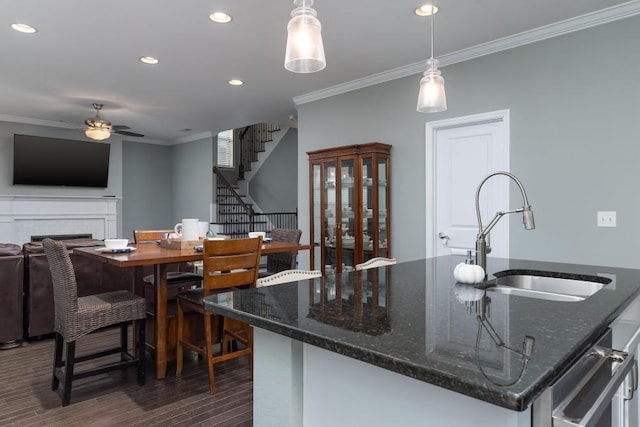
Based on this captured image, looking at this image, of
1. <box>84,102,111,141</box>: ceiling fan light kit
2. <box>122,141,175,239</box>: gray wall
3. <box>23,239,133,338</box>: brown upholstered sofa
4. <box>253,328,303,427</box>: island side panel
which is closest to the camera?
<box>253,328,303,427</box>: island side panel

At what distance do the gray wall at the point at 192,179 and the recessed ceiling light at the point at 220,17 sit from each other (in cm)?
492

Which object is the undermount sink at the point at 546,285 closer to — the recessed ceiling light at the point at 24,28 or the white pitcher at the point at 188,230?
the white pitcher at the point at 188,230

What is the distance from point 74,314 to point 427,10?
316cm

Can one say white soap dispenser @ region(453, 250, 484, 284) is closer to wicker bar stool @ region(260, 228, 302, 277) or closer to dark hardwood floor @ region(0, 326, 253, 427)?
dark hardwood floor @ region(0, 326, 253, 427)

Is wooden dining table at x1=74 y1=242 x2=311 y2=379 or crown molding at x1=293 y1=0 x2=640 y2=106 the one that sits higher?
crown molding at x1=293 y1=0 x2=640 y2=106

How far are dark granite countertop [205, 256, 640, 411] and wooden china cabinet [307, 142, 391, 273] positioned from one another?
2.53 m

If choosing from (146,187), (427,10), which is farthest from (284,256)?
(146,187)

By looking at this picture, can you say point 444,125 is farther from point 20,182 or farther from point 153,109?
point 20,182

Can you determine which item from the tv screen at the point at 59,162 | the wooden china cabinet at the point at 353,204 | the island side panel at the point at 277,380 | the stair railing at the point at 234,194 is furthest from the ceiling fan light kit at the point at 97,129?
the island side panel at the point at 277,380

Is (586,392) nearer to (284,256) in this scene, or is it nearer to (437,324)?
(437,324)

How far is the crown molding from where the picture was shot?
118 inches

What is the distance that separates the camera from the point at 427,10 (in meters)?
3.01

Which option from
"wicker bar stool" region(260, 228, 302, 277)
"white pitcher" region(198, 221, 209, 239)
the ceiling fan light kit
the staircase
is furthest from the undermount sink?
the staircase

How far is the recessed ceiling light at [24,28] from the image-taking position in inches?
131
